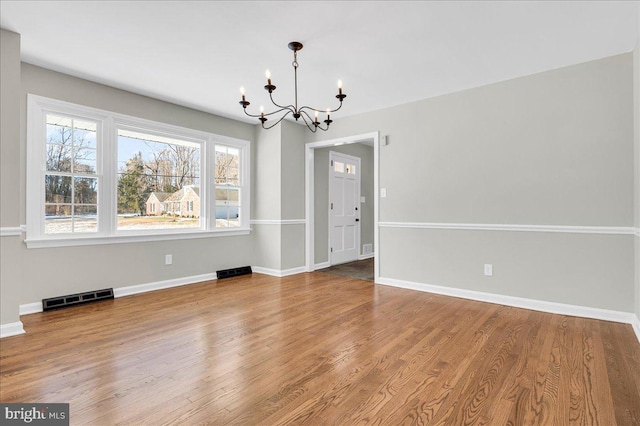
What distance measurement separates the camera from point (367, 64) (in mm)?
3205

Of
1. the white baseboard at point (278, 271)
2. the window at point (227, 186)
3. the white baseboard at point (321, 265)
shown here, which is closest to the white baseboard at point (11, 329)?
the window at point (227, 186)

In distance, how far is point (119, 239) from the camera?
386 centimetres

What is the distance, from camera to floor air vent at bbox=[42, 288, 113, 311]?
331 cm

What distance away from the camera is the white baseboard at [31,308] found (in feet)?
10.4

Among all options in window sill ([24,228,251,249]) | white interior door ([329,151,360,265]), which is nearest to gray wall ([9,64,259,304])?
window sill ([24,228,251,249])

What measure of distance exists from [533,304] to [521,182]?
1.32 metres

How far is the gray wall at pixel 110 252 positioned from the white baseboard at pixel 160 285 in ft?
0.17

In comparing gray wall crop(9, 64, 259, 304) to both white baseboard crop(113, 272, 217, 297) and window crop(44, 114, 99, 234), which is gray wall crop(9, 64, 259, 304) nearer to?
white baseboard crop(113, 272, 217, 297)

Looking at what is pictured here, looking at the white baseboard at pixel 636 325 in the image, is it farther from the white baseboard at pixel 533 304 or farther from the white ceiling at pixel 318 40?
the white ceiling at pixel 318 40

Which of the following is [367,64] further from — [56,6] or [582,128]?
[56,6]

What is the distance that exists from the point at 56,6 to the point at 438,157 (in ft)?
13.0

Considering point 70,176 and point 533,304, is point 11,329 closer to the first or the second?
point 70,176

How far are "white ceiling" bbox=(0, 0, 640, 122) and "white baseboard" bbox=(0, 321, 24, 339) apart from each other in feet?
8.07

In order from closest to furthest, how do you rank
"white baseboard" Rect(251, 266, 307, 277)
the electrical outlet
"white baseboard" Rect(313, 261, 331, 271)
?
the electrical outlet, "white baseboard" Rect(251, 266, 307, 277), "white baseboard" Rect(313, 261, 331, 271)
